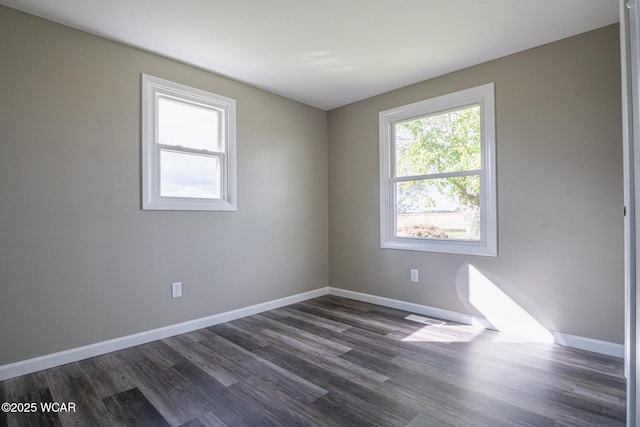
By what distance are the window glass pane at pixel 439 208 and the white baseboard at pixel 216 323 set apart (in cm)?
79

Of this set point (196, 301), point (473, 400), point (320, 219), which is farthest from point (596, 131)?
point (196, 301)

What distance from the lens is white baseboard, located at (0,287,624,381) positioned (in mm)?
2223

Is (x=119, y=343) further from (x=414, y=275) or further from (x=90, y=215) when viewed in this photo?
(x=414, y=275)

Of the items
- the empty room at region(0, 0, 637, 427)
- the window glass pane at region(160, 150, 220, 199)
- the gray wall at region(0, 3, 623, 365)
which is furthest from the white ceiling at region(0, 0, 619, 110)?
the window glass pane at region(160, 150, 220, 199)

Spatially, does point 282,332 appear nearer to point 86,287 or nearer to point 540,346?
point 86,287

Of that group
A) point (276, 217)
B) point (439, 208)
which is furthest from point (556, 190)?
point (276, 217)

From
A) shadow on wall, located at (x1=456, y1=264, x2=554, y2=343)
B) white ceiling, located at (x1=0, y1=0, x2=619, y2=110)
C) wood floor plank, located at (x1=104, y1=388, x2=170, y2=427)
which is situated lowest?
wood floor plank, located at (x1=104, y1=388, x2=170, y2=427)

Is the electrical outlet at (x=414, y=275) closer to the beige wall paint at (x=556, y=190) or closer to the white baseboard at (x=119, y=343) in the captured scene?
the beige wall paint at (x=556, y=190)

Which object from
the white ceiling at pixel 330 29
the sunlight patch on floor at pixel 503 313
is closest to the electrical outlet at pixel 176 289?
the white ceiling at pixel 330 29

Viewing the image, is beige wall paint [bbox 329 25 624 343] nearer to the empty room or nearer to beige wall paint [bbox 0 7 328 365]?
the empty room

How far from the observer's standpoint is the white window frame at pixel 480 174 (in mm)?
2986

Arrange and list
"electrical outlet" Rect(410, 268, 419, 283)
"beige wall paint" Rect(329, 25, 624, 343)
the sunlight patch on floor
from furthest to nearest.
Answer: "electrical outlet" Rect(410, 268, 419, 283)
the sunlight patch on floor
"beige wall paint" Rect(329, 25, 624, 343)

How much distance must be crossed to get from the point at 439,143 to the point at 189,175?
101 inches

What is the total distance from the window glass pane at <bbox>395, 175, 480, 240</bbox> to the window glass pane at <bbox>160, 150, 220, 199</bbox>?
2.05m
